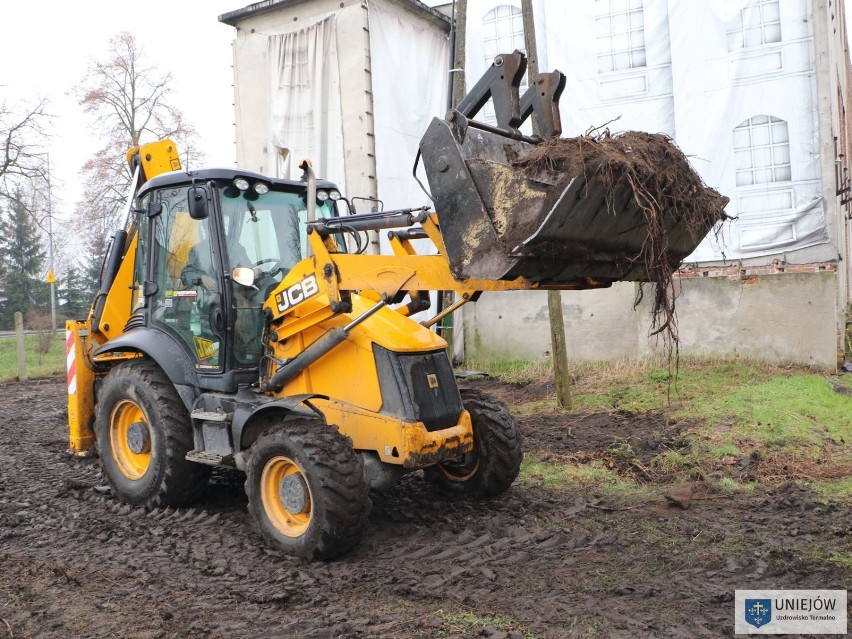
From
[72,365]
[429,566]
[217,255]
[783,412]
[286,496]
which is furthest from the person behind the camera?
[783,412]

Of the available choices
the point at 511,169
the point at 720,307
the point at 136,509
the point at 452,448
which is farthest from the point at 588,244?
the point at 720,307

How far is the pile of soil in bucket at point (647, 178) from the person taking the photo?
3.96m

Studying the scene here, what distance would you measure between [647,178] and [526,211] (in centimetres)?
68

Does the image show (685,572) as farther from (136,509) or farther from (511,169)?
(136,509)

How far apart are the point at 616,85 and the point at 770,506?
8.97m

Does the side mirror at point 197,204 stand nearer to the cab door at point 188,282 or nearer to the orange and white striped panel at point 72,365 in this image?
the cab door at point 188,282

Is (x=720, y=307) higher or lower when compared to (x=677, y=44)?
lower

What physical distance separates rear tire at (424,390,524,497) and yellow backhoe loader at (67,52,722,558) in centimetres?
1

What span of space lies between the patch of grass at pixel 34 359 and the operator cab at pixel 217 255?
11724 millimetres

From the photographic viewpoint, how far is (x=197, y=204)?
532 centimetres

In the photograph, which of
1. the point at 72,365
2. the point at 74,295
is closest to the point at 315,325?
the point at 72,365

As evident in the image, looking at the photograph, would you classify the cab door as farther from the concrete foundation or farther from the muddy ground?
the concrete foundation

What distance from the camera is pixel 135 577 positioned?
457cm

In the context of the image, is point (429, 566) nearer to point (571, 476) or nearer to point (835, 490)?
point (571, 476)
